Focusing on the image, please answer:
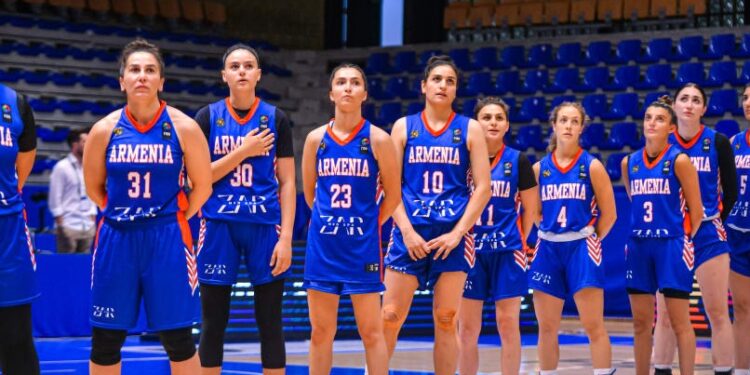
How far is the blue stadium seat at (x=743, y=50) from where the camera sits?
17219 mm

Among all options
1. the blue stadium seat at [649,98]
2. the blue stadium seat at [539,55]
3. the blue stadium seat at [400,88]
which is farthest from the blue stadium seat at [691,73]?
the blue stadium seat at [400,88]

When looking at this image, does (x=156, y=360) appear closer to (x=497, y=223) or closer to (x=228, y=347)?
(x=228, y=347)

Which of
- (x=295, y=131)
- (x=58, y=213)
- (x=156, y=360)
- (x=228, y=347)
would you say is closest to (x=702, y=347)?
(x=228, y=347)

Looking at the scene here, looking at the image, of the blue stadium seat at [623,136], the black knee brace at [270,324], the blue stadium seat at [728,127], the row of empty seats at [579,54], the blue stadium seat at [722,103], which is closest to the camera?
the black knee brace at [270,324]

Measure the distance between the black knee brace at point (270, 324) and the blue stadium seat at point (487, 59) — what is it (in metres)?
14.8

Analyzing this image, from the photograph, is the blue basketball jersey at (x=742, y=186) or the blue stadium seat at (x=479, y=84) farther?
→ the blue stadium seat at (x=479, y=84)

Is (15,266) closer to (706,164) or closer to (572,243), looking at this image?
(572,243)

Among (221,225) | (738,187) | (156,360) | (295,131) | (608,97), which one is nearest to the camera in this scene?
(221,225)

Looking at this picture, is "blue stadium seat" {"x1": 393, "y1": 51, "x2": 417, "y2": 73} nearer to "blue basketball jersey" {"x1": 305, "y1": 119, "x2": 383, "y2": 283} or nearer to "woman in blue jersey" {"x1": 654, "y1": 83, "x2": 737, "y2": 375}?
"woman in blue jersey" {"x1": 654, "y1": 83, "x2": 737, "y2": 375}

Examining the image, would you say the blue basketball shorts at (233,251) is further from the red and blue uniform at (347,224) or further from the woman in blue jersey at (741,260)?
the woman in blue jersey at (741,260)

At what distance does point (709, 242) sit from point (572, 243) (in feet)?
3.42

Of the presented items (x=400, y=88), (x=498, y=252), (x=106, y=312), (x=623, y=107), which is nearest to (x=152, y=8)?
(x=400, y=88)

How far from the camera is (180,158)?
4840 millimetres

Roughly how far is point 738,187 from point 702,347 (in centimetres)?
397
